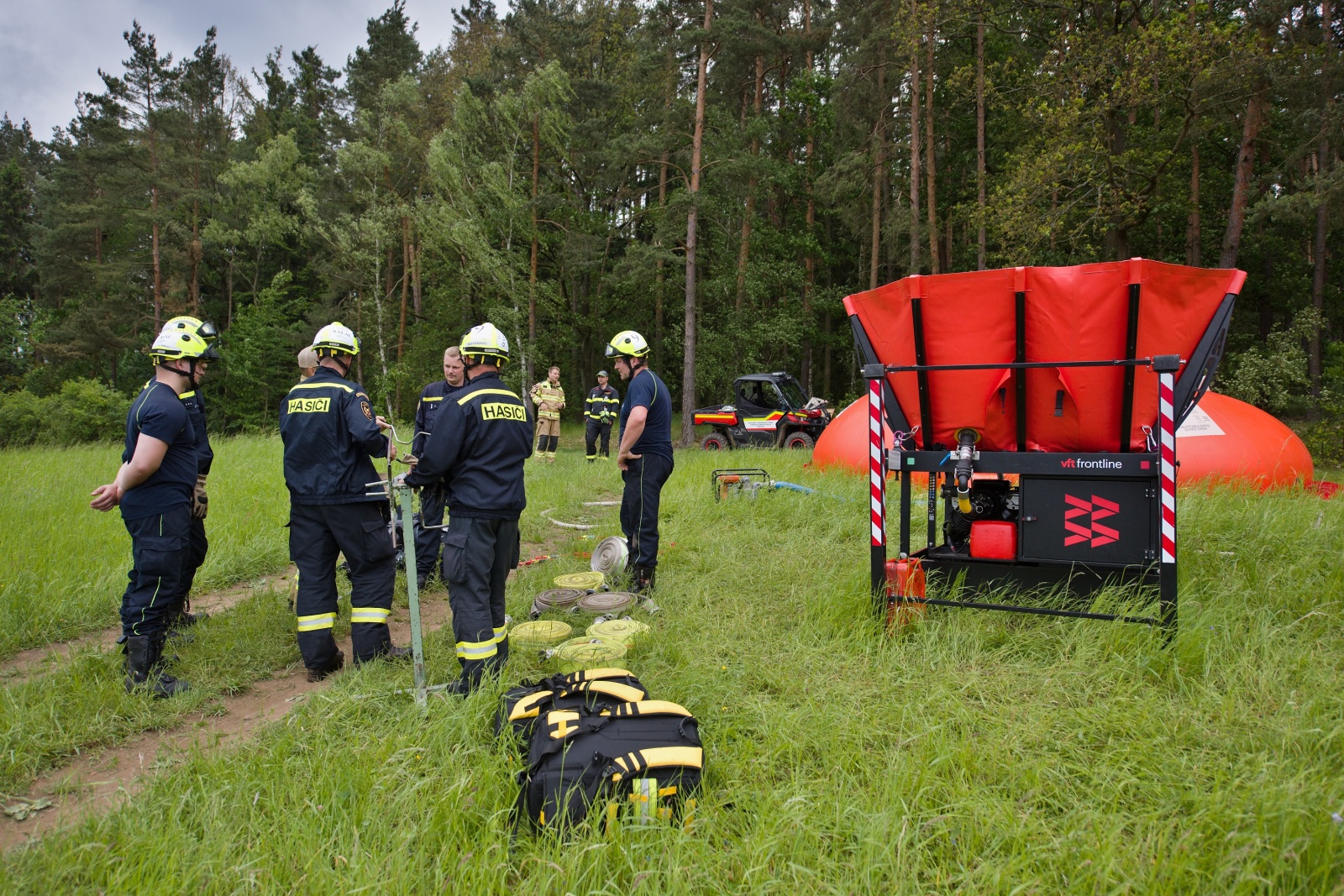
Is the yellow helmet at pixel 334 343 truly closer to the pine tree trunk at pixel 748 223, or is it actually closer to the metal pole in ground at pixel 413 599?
the metal pole in ground at pixel 413 599

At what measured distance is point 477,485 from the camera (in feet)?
12.6

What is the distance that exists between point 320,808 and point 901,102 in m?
26.4

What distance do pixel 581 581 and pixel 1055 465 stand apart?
331 centimetres

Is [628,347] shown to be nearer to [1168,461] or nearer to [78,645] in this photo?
[1168,461]

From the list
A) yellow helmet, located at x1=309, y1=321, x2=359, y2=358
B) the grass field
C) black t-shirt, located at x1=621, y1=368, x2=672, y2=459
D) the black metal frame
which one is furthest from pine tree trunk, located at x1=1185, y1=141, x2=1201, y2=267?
yellow helmet, located at x1=309, y1=321, x2=359, y2=358

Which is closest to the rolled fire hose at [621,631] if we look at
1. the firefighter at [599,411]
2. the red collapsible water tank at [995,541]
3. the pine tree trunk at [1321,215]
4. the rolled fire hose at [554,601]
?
the rolled fire hose at [554,601]

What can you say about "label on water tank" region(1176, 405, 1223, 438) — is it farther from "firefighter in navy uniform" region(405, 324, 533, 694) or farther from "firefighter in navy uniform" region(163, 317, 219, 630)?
"firefighter in navy uniform" region(163, 317, 219, 630)

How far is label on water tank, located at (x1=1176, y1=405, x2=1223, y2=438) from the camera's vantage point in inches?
329

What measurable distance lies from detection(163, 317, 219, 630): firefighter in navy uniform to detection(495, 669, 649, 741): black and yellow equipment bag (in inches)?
97.1

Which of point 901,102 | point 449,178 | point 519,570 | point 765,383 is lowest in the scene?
point 519,570

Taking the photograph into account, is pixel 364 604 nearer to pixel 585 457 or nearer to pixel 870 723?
pixel 870 723

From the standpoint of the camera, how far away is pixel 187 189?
29.6m

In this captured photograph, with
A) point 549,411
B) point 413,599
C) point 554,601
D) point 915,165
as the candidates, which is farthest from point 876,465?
point 915,165

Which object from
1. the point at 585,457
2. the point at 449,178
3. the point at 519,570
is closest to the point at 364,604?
the point at 519,570
